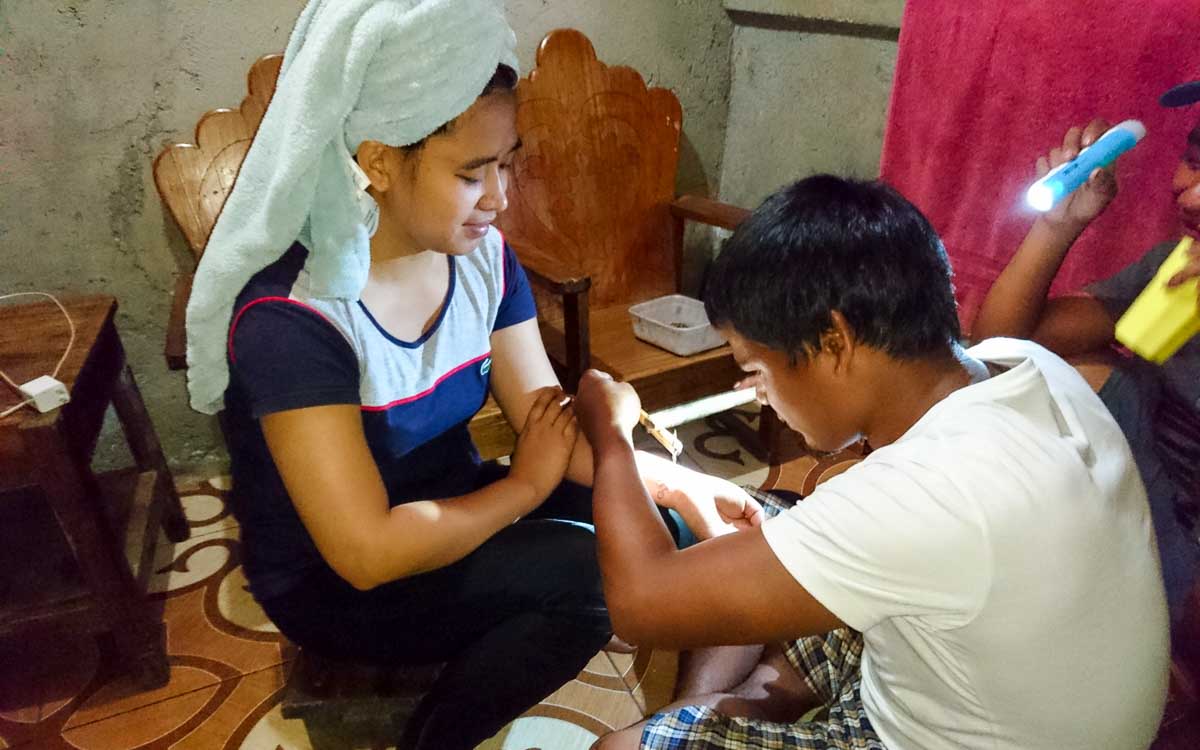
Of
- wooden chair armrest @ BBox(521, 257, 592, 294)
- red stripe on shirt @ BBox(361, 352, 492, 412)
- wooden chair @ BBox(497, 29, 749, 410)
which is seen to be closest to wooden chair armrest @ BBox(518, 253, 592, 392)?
wooden chair armrest @ BBox(521, 257, 592, 294)

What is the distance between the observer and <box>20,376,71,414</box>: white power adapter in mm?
1098

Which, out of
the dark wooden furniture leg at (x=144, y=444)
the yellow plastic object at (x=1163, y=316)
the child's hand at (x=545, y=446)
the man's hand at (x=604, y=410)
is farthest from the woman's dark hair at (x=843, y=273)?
the dark wooden furniture leg at (x=144, y=444)

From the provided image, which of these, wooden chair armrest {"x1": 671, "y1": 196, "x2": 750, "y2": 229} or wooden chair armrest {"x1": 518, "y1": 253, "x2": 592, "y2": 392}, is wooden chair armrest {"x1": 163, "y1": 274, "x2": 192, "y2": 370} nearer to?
wooden chair armrest {"x1": 518, "y1": 253, "x2": 592, "y2": 392}

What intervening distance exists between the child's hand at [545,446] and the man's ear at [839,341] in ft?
1.38

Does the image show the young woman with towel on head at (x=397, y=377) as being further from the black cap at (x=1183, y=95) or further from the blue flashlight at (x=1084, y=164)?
the black cap at (x=1183, y=95)

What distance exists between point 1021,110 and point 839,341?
30.8 inches

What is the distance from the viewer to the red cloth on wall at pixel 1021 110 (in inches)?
41.4

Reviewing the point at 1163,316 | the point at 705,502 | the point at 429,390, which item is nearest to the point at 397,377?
the point at 429,390

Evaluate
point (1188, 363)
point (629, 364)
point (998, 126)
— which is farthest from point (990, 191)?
point (629, 364)

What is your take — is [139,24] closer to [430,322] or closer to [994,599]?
[430,322]

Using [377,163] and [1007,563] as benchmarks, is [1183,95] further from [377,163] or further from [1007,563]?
[377,163]

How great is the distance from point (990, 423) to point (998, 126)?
844 mm

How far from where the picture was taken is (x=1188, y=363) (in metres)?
1.06

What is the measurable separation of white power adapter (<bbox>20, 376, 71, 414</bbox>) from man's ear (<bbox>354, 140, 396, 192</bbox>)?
0.66 meters
